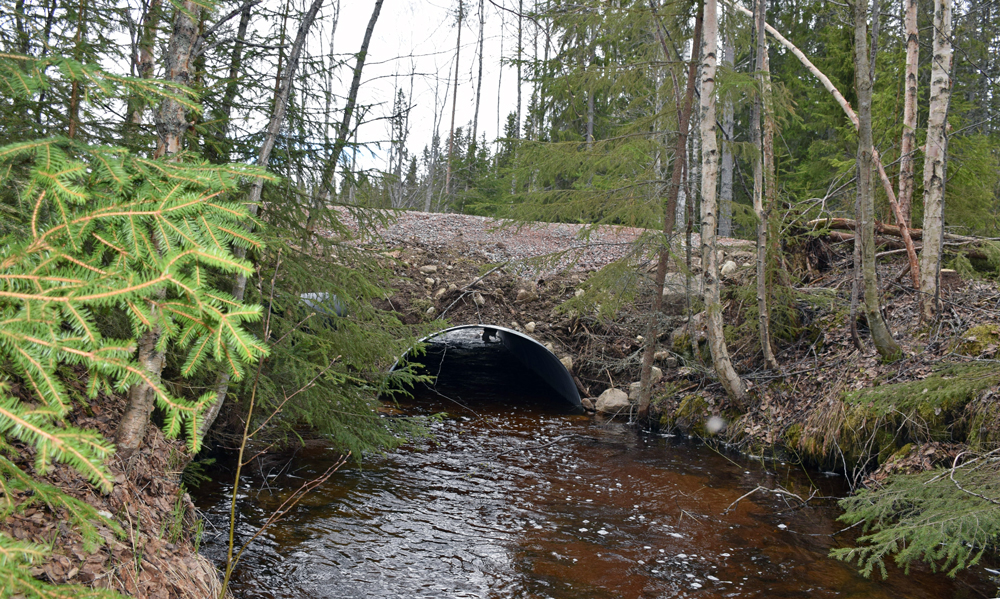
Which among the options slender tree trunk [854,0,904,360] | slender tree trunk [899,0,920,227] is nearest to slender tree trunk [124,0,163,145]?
slender tree trunk [854,0,904,360]

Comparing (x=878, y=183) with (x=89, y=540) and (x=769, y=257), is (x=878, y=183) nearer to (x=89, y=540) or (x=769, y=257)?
(x=769, y=257)

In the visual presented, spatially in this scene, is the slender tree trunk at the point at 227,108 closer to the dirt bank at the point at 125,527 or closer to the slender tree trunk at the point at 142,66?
the slender tree trunk at the point at 142,66

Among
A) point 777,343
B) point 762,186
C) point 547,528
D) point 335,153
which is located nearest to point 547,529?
point 547,528

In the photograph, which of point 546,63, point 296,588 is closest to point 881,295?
point 546,63

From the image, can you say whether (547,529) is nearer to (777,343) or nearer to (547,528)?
(547,528)

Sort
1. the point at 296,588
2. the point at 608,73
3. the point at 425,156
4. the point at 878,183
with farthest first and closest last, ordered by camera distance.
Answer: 1. the point at 425,156
2. the point at 878,183
3. the point at 608,73
4. the point at 296,588

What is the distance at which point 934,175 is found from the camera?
6.88m

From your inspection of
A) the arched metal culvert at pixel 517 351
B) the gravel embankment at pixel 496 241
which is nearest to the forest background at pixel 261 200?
the arched metal culvert at pixel 517 351

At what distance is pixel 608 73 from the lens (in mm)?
8234

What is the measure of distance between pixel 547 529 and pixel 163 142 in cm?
433

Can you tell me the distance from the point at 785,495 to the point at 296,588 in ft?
16.5

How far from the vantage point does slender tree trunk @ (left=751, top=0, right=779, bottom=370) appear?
7.52 metres

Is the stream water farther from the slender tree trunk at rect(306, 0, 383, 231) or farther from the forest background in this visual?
the slender tree trunk at rect(306, 0, 383, 231)

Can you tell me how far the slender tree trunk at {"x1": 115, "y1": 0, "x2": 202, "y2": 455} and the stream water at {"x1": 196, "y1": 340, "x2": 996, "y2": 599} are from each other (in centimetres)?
134
